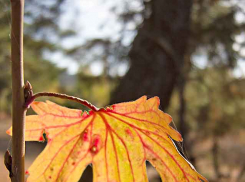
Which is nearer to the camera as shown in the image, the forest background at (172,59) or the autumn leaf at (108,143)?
the autumn leaf at (108,143)

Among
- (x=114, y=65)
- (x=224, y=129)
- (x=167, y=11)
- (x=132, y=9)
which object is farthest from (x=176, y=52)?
(x=224, y=129)

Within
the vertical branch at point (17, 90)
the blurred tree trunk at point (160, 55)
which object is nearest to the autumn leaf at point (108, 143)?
the vertical branch at point (17, 90)

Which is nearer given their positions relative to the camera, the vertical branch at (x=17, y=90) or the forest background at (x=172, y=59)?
the vertical branch at (x=17, y=90)

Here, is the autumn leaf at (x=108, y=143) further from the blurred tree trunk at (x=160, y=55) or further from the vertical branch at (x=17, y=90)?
the blurred tree trunk at (x=160, y=55)

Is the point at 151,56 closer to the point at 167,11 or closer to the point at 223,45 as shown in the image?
the point at 167,11

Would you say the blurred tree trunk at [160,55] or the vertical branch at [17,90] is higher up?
the blurred tree trunk at [160,55]

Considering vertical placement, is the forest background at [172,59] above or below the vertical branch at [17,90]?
above

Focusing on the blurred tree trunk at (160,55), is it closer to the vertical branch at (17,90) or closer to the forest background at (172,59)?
the forest background at (172,59)
